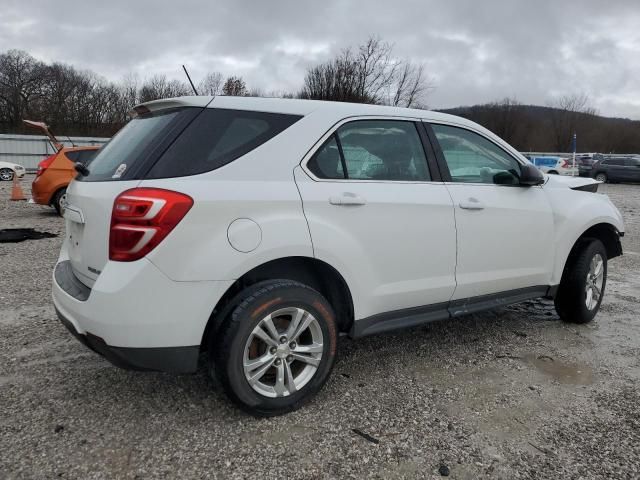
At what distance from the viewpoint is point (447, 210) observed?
3197mm

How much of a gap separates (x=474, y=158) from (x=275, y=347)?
2.04m

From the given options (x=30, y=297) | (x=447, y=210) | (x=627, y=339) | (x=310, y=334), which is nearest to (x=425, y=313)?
(x=447, y=210)

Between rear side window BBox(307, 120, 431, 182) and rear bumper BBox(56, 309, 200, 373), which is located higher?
rear side window BBox(307, 120, 431, 182)

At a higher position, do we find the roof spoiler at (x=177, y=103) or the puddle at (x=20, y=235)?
the roof spoiler at (x=177, y=103)

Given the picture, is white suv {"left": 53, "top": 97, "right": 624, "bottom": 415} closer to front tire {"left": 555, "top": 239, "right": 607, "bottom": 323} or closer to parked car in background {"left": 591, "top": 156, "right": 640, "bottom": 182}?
front tire {"left": 555, "top": 239, "right": 607, "bottom": 323}

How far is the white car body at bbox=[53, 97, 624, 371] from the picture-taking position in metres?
2.32

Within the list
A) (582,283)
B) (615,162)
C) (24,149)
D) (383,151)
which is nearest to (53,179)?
(383,151)

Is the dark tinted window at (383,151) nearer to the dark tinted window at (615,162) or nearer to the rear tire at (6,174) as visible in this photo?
the rear tire at (6,174)

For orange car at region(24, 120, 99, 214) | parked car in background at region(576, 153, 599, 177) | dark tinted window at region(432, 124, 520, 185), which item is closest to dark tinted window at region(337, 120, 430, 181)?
dark tinted window at region(432, 124, 520, 185)

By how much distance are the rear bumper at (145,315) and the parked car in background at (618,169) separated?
100ft

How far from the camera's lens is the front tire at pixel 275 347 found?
2.46 m

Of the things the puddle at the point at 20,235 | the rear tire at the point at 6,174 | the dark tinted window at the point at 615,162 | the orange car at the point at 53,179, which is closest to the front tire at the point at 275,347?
the puddle at the point at 20,235

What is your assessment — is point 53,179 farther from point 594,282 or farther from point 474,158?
point 594,282

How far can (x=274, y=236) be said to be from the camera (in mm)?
2514
